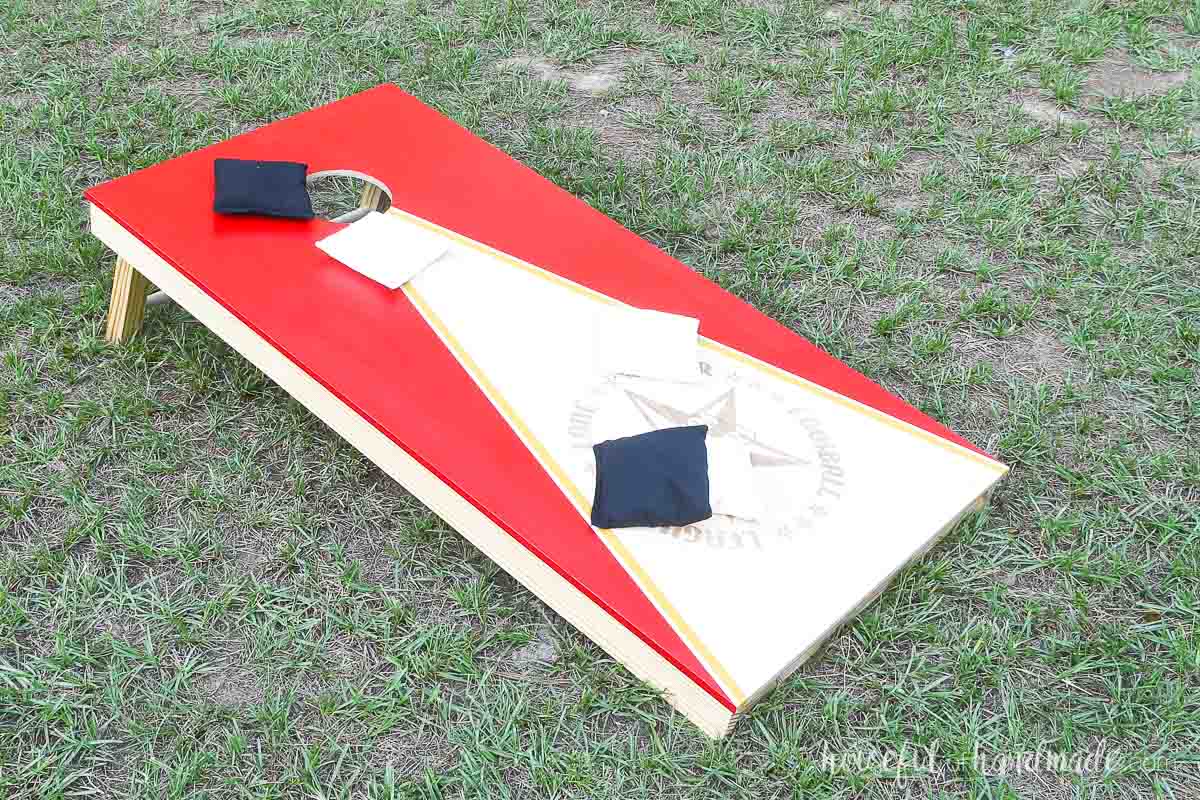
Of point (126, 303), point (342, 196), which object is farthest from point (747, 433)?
point (342, 196)

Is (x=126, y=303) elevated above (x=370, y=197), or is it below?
below

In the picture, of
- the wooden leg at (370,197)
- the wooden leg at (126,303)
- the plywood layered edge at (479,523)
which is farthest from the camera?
the wooden leg at (370,197)

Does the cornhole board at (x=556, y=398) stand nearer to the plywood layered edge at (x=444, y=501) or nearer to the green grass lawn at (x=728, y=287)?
the plywood layered edge at (x=444, y=501)

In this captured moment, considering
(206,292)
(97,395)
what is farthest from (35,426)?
(206,292)

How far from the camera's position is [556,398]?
2.32 m

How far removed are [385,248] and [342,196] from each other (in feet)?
3.04

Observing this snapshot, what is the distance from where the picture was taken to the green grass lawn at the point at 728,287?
2.03 meters

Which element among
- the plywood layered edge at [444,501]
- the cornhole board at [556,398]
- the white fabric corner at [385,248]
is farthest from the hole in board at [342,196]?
the plywood layered edge at [444,501]

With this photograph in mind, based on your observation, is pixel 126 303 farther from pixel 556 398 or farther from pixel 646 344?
pixel 646 344

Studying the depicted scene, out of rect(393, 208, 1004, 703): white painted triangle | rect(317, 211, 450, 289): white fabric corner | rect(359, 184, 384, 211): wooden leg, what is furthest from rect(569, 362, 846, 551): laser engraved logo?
rect(359, 184, 384, 211): wooden leg

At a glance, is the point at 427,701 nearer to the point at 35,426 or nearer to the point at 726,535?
the point at 726,535

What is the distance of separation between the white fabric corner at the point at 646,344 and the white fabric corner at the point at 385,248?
17.5 inches

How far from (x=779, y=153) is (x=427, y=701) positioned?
91.9 inches

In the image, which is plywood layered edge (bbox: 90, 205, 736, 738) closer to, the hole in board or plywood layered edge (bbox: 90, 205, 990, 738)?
plywood layered edge (bbox: 90, 205, 990, 738)
